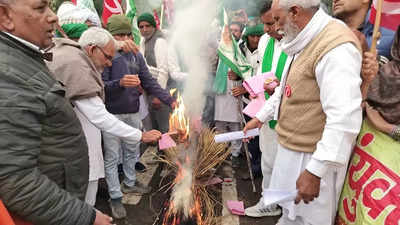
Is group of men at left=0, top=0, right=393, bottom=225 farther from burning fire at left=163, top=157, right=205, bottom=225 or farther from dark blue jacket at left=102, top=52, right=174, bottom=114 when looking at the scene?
burning fire at left=163, top=157, right=205, bottom=225

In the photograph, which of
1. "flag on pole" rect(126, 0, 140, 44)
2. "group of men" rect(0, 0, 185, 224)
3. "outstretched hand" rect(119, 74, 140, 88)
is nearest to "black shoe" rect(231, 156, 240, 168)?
"outstretched hand" rect(119, 74, 140, 88)

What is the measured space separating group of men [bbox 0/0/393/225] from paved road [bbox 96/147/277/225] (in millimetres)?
168

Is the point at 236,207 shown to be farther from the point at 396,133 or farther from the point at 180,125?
the point at 396,133

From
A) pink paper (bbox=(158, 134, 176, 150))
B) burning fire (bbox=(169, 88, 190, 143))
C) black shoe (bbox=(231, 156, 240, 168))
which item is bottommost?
black shoe (bbox=(231, 156, 240, 168))

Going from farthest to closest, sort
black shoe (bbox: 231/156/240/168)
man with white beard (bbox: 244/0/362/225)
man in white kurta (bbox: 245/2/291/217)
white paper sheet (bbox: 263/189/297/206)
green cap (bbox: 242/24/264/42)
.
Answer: black shoe (bbox: 231/156/240/168) < green cap (bbox: 242/24/264/42) < man in white kurta (bbox: 245/2/291/217) < white paper sheet (bbox: 263/189/297/206) < man with white beard (bbox: 244/0/362/225)

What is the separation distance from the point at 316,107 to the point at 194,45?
3.43m

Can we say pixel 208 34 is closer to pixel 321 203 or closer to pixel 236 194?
pixel 236 194

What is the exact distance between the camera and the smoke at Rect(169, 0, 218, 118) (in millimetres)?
5043

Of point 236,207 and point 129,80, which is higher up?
point 129,80

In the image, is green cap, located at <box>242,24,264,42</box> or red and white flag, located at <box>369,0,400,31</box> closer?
red and white flag, located at <box>369,0,400,31</box>

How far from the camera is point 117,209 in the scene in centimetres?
380

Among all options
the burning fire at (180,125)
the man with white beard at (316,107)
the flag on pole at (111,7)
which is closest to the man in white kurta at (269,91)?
the man with white beard at (316,107)

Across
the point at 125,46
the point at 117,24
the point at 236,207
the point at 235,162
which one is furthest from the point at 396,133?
the point at 117,24

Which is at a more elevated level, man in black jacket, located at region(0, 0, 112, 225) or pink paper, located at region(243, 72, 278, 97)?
man in black jacket, located at region(0, 0, 112, 225)
